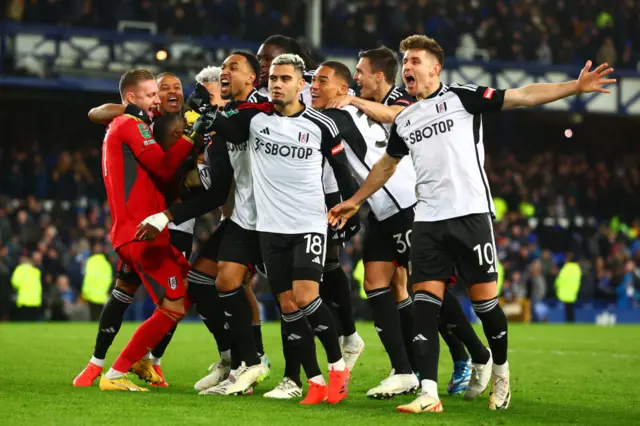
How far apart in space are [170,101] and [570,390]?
3.92 metres

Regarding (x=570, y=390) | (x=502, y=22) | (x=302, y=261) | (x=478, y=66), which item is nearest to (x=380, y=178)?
(x=302, y=261)

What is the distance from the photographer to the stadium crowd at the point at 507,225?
20.0 metres

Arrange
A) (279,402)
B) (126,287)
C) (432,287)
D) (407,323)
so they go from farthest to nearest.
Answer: (407,323) → (126,287) → (279,402) → (432,287)

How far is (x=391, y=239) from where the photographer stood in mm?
8258

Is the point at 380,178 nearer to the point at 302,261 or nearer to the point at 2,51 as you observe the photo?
the point at 302,261

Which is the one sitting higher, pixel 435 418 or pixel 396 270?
pixel 396 270

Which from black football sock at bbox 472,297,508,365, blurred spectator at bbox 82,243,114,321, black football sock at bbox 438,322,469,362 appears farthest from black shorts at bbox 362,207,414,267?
blurred spectator at bbox 82,243,114,321

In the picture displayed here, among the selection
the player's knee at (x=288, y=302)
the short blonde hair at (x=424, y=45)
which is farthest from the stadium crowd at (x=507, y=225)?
the short blonde hair at (x=424, y=45)

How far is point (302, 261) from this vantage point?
7.29m

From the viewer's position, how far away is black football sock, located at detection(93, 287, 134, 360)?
830 centimetres

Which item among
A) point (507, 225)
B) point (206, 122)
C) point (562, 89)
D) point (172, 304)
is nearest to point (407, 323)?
point (172, 304)

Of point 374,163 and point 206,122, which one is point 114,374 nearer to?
point 206,122

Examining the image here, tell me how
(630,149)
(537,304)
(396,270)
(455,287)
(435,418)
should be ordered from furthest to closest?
(630,149) → (537,304) → (455,287) → (396,270) → (435,418)

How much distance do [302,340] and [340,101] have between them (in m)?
1.75
